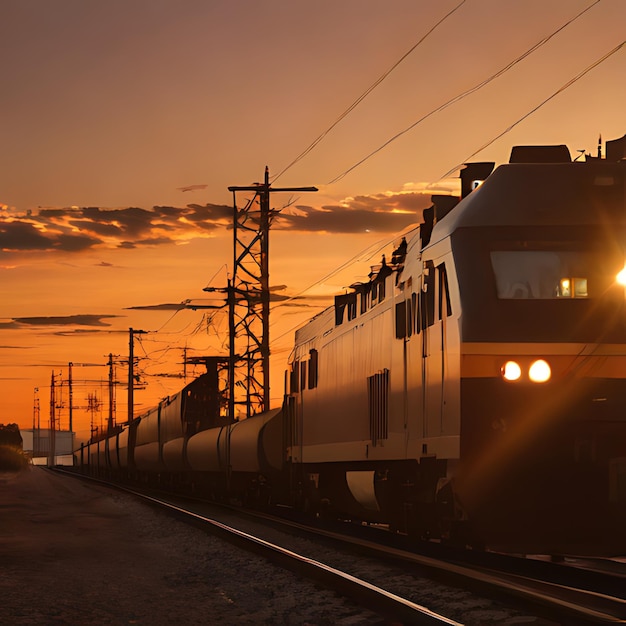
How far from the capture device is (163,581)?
14.1 m

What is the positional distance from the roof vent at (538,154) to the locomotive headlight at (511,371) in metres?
3.06

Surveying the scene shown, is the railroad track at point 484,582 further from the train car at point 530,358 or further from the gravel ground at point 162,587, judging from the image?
the train car at point 530,358

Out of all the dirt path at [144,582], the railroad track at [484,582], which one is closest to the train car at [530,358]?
the railroad track at [484,582]

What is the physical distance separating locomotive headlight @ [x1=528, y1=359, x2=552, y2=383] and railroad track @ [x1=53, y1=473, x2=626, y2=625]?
2.10 metres

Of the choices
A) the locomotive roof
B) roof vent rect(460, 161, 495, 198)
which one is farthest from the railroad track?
roof vent rect(460, 161, 495, 198)

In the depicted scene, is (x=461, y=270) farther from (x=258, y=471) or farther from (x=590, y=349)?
(x=258, y=471)

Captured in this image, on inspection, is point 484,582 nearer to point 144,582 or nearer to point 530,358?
point 530,358

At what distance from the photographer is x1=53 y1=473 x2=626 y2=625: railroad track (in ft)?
32.8

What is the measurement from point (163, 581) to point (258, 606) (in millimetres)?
2850

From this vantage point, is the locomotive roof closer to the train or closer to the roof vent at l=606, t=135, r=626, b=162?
the train

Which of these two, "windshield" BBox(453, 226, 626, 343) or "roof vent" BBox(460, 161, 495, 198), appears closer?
"windshield" BBox(453, 226, 626, 343)

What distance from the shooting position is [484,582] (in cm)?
1159

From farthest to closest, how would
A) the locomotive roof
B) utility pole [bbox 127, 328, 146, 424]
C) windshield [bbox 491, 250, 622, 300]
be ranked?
utility pole [bbox 127, 328, 146, 424]
the locomotive roof
windshield [bbox 491, 250, 622, 300]

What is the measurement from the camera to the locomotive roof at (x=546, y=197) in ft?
42.9
